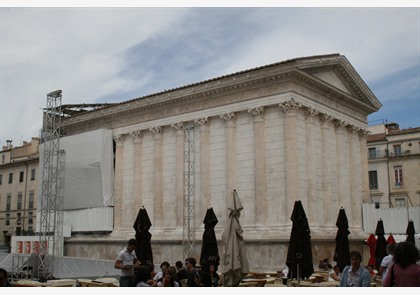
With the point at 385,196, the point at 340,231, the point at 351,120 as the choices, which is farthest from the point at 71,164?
the point at 385,196

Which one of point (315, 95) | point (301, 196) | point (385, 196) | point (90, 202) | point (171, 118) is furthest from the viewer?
point (385, 196)

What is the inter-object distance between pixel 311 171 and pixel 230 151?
4344 millimetres

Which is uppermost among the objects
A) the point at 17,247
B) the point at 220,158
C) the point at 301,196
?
the point at 220,158

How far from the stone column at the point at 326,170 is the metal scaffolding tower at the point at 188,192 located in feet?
22.9

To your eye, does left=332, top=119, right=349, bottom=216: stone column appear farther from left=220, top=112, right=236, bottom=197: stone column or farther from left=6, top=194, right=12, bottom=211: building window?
left=6, top=194, right=12, bottom=211: building window

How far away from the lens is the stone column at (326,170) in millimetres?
29688

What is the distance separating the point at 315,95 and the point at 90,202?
15.9 m

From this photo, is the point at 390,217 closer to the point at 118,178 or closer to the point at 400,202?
the point at 400,202

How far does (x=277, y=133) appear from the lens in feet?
92.4

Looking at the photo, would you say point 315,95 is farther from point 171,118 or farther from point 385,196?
point 385,196

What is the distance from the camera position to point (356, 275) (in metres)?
9.46

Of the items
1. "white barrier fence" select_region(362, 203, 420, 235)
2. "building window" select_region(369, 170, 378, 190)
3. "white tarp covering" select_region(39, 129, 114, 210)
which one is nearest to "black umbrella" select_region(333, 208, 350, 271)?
"white barrier fence" select_region(362, 203, 420, 235)

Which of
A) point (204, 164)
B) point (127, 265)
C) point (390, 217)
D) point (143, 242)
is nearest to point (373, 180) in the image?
point (390, 217)

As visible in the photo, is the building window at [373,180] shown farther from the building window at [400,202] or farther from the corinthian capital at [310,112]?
the corinthian capital at [310,112]
